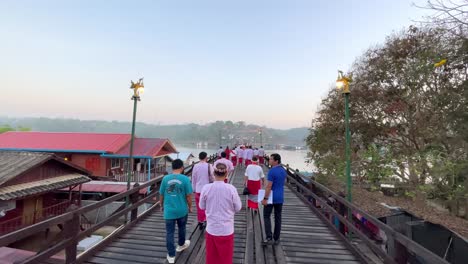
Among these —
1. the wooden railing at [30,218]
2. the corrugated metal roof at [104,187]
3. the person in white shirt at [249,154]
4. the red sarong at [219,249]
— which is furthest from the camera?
the corrugated metal roof at [104,187]

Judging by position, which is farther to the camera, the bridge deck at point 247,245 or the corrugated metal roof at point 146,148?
the corrugated metal roof at point 146,148

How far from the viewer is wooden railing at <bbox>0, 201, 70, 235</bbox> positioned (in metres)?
13.0

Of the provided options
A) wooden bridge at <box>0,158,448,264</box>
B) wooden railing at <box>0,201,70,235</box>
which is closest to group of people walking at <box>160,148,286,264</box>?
wooden bridge at <box>0,158,448,264</box>

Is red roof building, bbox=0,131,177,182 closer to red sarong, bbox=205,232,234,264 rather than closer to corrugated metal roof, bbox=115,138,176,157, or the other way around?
corrugated metal roof, bbox=115,138,176,157

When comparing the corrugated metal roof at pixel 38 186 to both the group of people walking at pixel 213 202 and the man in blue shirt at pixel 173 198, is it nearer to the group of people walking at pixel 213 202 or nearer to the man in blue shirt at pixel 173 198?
the group of people walking at pixel 213 202

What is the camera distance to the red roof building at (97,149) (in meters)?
24.1

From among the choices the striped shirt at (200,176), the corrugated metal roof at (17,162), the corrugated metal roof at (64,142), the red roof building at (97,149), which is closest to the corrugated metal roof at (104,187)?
the red roof building at (97,149)

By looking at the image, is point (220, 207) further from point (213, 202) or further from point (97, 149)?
point (97, 149)

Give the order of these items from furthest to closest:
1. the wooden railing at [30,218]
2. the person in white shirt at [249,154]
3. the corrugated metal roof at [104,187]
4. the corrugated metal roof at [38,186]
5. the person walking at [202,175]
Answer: the corrugated metal roof at [104,187]
the person in white shirt at [249,154]
the wooden railing at [30,218]
the corrugated metal roof at [38,186]
the person walking at [202,175]

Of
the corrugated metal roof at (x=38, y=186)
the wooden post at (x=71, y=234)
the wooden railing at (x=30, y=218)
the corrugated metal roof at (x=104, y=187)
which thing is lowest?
the wooden railing at (x=30, y=218)

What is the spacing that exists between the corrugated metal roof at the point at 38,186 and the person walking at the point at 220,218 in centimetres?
1214

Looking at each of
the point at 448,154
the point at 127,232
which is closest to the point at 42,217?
the point at 127,232

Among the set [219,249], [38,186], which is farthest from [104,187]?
[219,249]

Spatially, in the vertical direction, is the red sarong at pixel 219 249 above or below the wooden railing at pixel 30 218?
above
